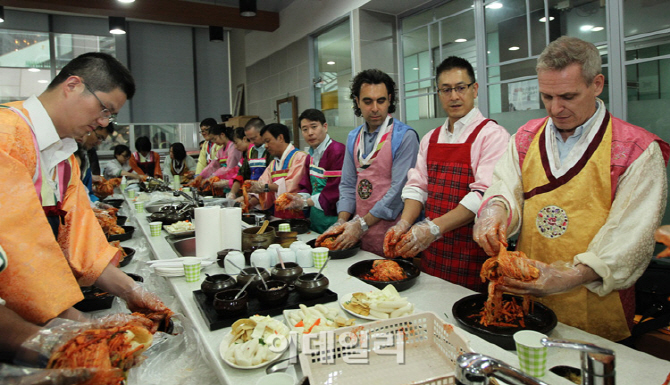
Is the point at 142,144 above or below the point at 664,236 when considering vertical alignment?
above

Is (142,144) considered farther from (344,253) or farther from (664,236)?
(664,236)

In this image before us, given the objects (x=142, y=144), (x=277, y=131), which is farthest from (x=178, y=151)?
(x=277, y=131)

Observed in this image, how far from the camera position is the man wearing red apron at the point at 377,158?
281 cm

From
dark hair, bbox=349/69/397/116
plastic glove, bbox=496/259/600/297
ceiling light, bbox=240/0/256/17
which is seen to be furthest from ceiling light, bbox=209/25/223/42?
plastic glove, bbox=496/259/600/297

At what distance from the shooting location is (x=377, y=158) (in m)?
2.91

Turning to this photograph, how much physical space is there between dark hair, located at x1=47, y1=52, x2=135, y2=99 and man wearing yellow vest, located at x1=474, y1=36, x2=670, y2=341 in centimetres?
163

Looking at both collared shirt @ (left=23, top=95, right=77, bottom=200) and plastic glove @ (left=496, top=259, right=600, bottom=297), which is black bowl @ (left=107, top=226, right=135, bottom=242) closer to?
collared shirt @ (left=23, top=95, right=77, bottom=200)

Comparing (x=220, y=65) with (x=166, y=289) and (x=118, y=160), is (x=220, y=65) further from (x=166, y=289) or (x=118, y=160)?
(x=166, y=289)

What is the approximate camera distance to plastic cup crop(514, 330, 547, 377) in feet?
3.44

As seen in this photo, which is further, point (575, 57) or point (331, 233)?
point (331, 233)

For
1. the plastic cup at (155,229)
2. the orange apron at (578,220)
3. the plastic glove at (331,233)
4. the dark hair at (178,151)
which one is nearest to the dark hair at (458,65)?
the orange apron at (578,220)

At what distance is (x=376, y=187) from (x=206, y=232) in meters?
1.26

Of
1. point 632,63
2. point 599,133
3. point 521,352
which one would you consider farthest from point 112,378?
point 632,63

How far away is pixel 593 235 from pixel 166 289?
1917 millimetres
